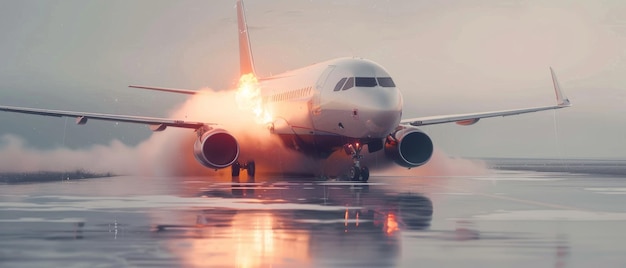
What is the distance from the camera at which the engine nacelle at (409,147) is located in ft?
129

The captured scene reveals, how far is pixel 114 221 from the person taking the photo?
1705cm

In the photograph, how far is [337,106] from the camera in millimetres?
37500

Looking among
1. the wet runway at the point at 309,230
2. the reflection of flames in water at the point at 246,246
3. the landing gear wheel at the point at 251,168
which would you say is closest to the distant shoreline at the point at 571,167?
the landing gear wheel at the point at 251,168

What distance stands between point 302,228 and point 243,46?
4147 cm

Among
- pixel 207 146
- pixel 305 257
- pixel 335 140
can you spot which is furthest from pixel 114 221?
pixel 207 146

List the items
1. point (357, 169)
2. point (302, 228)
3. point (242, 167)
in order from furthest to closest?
point (242, 167) < point (357, 169) < point (302, 228)

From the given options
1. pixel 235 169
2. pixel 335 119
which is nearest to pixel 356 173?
pixel 335 119

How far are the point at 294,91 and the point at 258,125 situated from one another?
326cm

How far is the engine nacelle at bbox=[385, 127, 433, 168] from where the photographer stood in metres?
39.2

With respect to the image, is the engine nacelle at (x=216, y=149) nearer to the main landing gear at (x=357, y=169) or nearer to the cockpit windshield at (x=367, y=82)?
the main landing gear at (x=357, y=169)

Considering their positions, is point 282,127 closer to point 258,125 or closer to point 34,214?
point 258,125

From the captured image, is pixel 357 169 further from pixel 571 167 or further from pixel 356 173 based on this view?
pixel 571 167

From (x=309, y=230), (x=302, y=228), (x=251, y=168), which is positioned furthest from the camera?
(x=251, y=168)

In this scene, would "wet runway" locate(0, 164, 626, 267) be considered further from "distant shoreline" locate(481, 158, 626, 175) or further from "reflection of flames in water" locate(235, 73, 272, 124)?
"distant shoreline" locate(481, 158, 626, 175)
